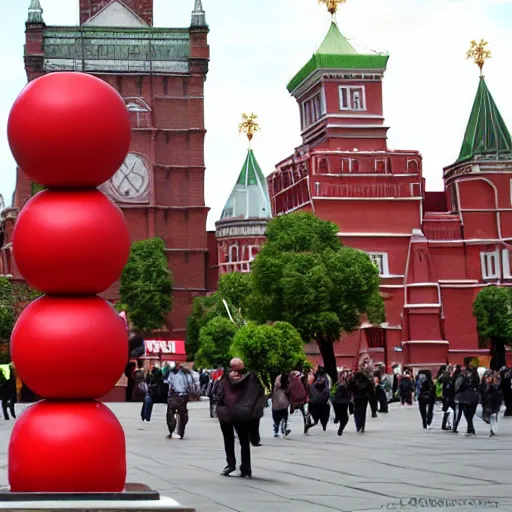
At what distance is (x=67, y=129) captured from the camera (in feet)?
30.9

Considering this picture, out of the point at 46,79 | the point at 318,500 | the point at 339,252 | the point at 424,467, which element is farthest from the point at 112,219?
the point at 339,252

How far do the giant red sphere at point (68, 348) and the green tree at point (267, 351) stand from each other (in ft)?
103

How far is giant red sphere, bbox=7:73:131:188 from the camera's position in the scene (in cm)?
943

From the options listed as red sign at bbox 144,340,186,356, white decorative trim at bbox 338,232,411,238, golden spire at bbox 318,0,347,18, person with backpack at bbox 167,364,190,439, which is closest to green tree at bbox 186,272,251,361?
red sign at bbox 144,340,186,356

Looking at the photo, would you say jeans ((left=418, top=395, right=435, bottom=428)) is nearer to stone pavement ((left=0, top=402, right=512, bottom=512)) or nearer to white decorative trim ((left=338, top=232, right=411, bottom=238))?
stone pavement ((left=0, top=402, right=512, bottom=512))

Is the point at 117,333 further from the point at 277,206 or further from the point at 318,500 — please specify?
the point at 277,206

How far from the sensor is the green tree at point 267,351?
41.1 m

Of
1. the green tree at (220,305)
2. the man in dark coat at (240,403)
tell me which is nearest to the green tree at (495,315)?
the green tree at (220,305)

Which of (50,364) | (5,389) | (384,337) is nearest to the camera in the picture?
(50,364)

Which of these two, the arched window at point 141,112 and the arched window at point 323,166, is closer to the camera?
the arched window at point 323,166

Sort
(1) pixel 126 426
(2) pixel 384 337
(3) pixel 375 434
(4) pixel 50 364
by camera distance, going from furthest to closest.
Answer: (2) pixel 384 337, (1) pixel 126 426, (3) pixel 375 434, (4) pixel 50 364

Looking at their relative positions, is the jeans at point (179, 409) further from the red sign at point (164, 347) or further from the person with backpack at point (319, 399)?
the red sign at point (164, 347)

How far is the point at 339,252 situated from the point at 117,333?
1753 inches

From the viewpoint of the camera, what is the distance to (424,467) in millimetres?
16438
